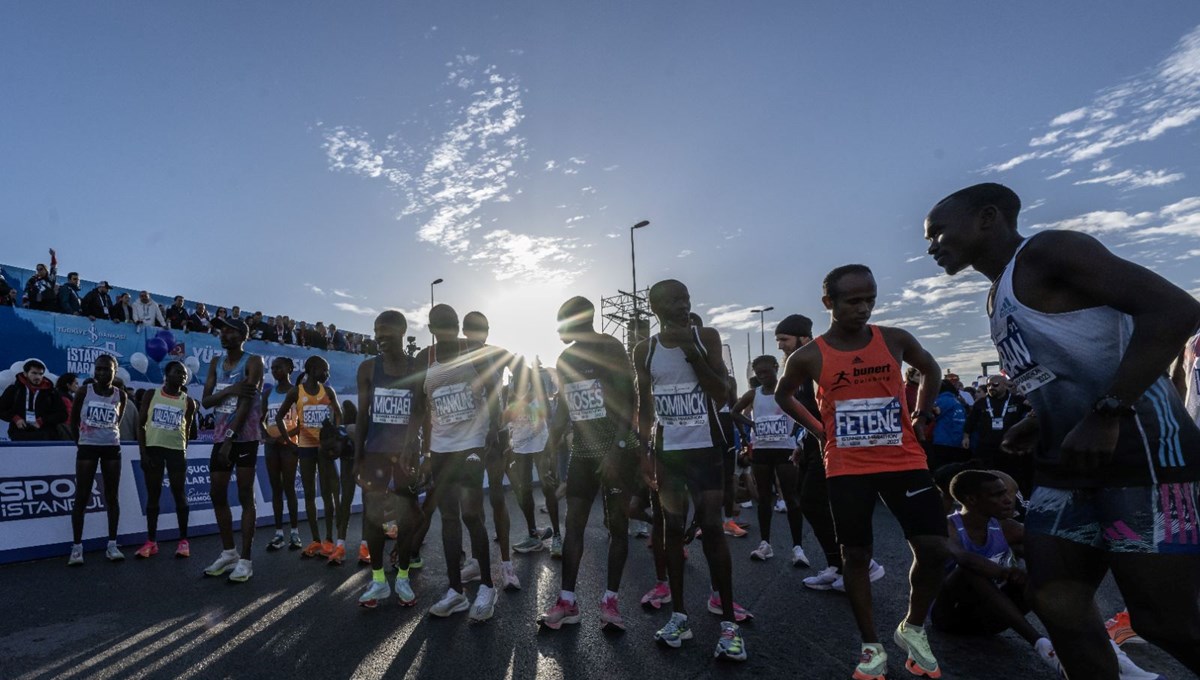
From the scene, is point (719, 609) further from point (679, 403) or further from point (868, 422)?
point (868, 422)

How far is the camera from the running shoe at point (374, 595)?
15.0ft

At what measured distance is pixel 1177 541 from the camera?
1.74 metres

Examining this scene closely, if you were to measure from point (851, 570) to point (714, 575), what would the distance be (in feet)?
2.46

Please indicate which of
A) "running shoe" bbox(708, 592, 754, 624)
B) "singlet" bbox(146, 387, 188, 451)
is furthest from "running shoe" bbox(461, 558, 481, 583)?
"singlet" bbox(146, 387, 188, 451)

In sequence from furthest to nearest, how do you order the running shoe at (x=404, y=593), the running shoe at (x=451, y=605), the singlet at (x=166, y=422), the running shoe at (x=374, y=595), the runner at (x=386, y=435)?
1. the singlet at (x=166, y=422)
2. the runner at (x=386, y=435)
3. the running shoe at (x=404, y=593)
4. the running shoe at (x=374, y=595)
5. the running shoe at (x=451, y=605)

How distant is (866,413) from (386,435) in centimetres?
360

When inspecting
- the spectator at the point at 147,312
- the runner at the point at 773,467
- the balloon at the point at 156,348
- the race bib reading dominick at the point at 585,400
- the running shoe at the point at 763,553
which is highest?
the spectator at the point at 147,312

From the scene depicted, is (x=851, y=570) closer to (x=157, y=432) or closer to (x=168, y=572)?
(x=168, y=572)

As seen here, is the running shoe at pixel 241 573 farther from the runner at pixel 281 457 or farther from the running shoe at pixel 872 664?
the running shoe at pixel 872 664

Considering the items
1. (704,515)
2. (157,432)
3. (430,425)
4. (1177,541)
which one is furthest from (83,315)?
(1177,541)

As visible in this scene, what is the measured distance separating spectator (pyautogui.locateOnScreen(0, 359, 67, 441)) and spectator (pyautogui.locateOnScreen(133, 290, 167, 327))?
16.2 ft

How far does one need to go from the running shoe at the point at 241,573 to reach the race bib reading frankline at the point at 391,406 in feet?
6.37

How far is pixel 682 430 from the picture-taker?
3.87 m

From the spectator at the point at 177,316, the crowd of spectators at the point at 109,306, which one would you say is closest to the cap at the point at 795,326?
the crowd of spectators at the point at 109,306
